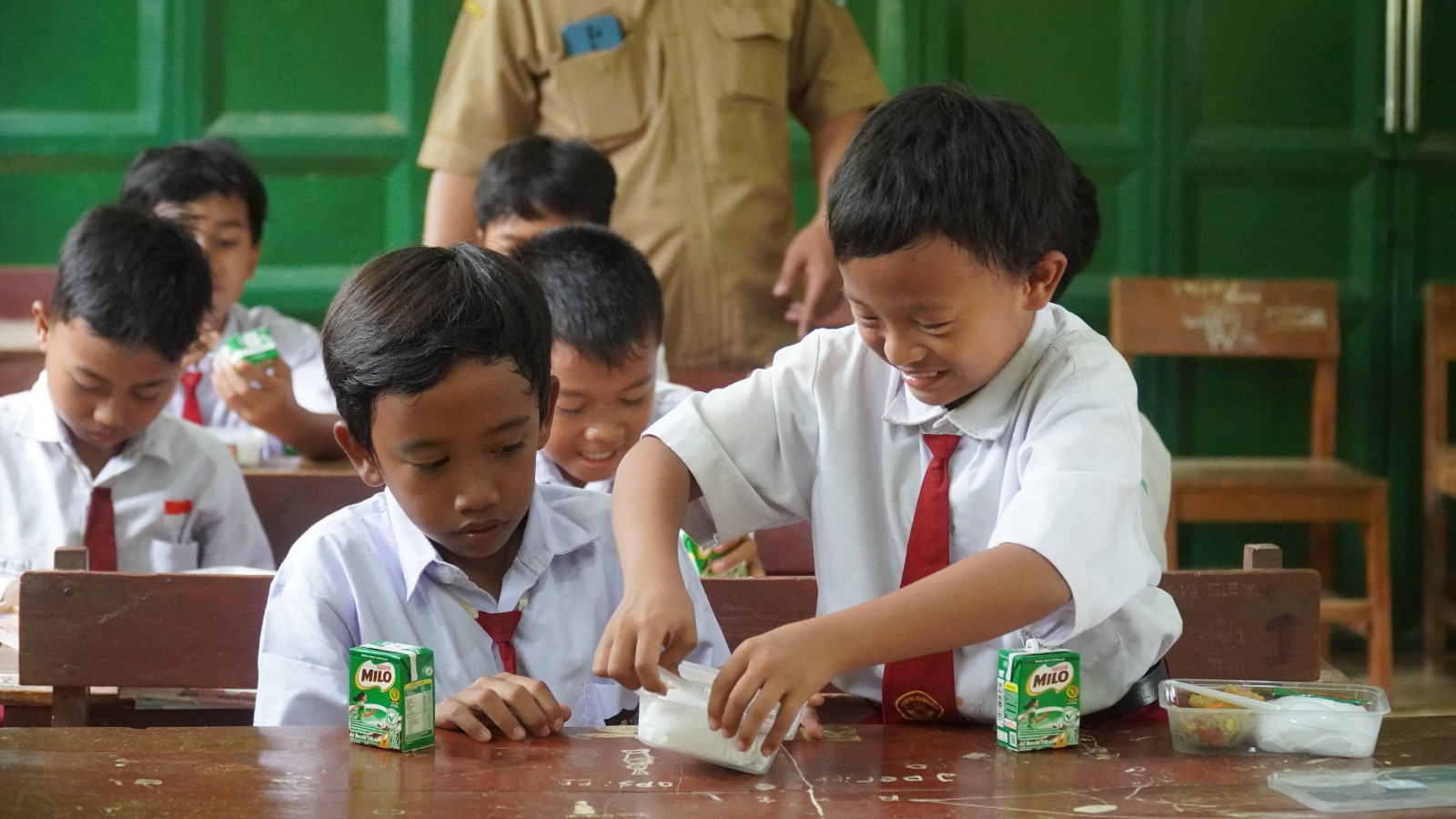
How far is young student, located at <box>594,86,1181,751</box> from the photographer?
1356mm

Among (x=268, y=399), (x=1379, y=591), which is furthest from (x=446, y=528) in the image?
(x=1379, y=591)

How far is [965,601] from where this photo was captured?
1332 millimetres

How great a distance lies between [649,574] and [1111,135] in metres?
3.63

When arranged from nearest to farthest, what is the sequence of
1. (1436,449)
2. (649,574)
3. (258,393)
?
1. (649,574)
2. (258,393)
3. (1436,449)

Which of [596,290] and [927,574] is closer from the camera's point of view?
[927,574]

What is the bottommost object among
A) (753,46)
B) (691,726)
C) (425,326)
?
(691,726)

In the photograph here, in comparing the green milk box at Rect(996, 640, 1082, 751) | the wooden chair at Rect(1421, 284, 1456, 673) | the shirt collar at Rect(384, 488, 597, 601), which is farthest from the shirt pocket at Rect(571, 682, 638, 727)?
the wooden chair at Rect(1421, 284, 1456, 673)

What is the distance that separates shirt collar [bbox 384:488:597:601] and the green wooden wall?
3041 millimetres

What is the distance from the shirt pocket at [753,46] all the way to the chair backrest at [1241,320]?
1.32 m

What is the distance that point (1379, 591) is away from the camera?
4203 mm

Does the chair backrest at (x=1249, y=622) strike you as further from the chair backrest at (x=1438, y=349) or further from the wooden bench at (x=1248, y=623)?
the chair backrest at (x=1438, y=349)

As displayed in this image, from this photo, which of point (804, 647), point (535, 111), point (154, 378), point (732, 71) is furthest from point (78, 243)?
point (804, 647)

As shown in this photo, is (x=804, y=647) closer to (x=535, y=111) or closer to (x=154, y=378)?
(x=154, y=378)

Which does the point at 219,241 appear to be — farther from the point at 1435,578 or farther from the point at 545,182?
the point at 1435,578
